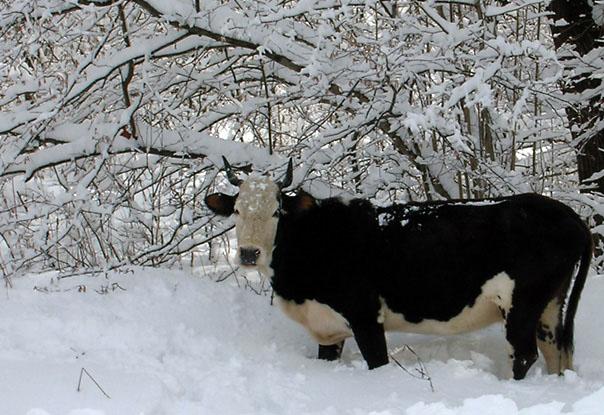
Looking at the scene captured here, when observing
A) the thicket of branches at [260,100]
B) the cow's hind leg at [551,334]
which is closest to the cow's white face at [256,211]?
the thicket of branches at [260,100]

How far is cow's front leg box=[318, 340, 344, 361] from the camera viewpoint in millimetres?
5836

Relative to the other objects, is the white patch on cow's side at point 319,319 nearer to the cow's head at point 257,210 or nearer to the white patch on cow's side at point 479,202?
the cow's head at point 257,210

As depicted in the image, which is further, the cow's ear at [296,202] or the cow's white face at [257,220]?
the cow's ear at [296,202]

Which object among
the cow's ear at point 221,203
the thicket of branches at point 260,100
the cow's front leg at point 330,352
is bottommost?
the cow's front leg at point 330,352

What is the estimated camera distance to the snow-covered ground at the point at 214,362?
13.1ft

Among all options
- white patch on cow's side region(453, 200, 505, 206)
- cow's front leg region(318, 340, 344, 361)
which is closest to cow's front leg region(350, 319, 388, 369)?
cow's front leg region(318, 340, 344, 361)

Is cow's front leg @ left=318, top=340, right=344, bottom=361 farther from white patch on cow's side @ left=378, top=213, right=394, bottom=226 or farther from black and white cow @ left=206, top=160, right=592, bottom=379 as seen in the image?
white patch on cow's side @ left=378, top=213, right=394, bottom=226

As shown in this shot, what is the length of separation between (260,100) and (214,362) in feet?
9.58

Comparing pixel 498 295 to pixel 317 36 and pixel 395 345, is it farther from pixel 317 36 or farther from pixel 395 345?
pixel 317 36

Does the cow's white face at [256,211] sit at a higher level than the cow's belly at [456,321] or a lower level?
higher

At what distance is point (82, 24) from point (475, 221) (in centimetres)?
391

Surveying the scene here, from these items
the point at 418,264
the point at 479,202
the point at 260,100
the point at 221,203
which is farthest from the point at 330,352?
the point at 260,100

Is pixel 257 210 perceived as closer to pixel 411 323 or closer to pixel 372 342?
pixel 372 342

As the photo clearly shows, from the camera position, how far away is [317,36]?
6.39 meters
